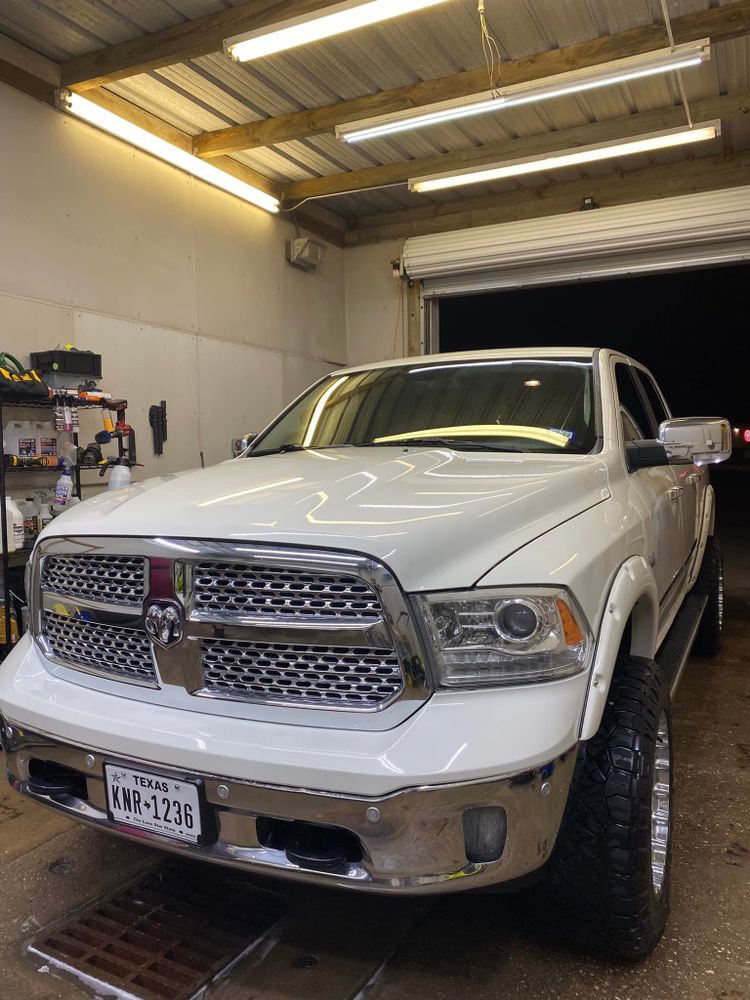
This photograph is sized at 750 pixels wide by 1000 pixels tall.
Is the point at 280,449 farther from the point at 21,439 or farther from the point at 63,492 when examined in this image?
the point at 21,439

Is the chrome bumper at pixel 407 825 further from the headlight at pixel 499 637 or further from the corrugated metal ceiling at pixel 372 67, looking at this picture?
the corrugated metal ceiling at pixel 372 67

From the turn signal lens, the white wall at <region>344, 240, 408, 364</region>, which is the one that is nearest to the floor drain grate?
the turn signal lens

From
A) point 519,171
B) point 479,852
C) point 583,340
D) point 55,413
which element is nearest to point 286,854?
point 479,852

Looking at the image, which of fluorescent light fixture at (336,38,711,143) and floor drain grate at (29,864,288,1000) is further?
fluorescent light fixture at (336,38,711,143)

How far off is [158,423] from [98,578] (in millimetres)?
4744

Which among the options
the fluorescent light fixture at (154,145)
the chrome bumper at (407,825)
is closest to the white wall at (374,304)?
the fluorescent light fixture at (154,145)

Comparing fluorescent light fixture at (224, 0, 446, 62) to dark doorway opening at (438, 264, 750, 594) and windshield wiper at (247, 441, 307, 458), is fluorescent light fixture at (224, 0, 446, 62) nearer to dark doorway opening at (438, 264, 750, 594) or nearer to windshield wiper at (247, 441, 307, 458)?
windshield wiper at (247, 441, 307, 458)

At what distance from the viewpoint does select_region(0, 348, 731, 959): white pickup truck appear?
1454mm

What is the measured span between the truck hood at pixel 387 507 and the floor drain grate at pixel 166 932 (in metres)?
1.13

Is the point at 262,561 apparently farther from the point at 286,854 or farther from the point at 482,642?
the point at 286,854

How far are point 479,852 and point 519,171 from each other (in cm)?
629

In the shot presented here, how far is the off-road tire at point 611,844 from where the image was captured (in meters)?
1.66

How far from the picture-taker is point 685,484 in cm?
351

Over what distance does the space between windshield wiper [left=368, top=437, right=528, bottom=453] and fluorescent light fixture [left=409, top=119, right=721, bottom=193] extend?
4676mm
